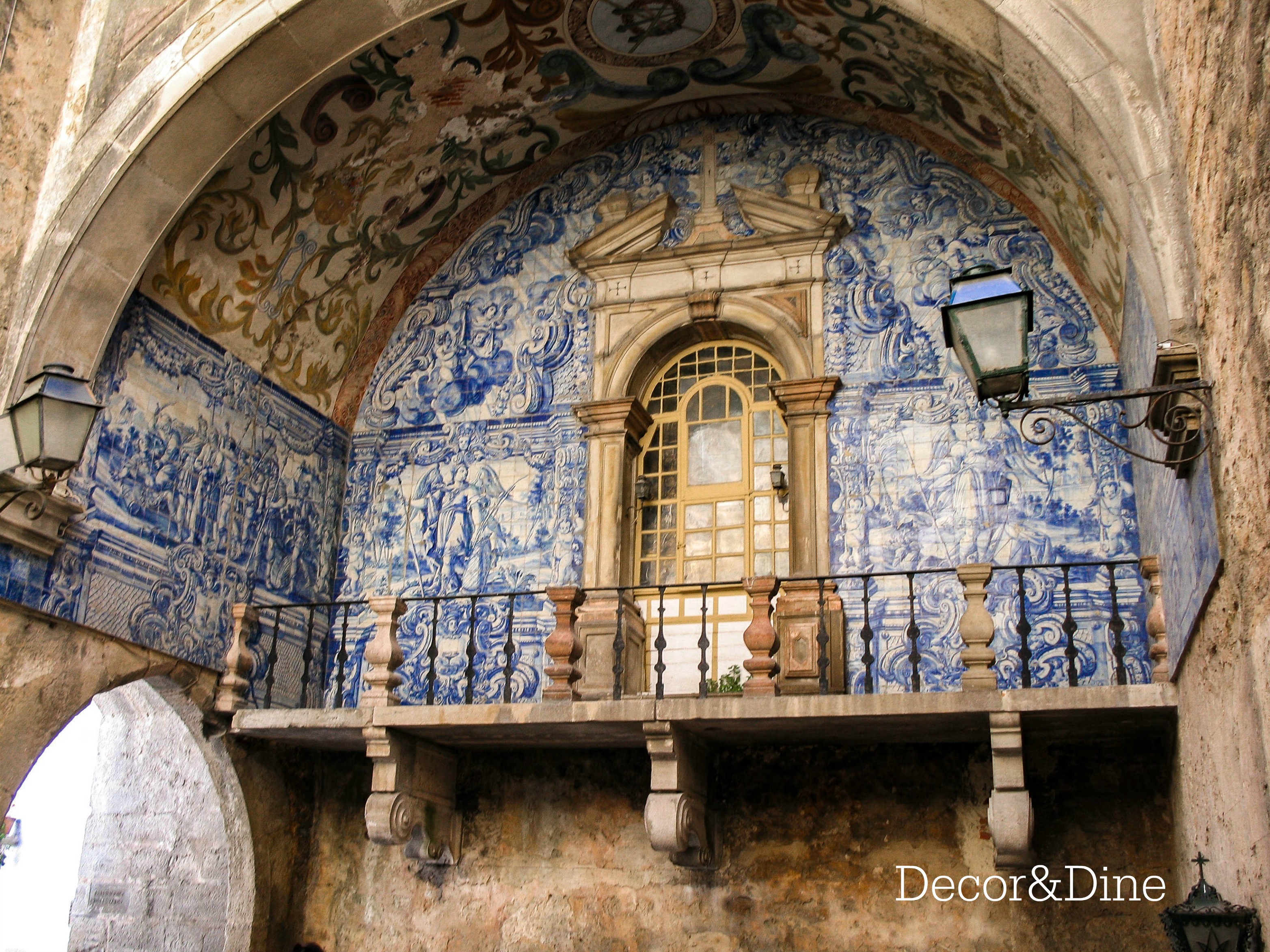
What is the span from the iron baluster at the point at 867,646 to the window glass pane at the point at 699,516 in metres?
1.39

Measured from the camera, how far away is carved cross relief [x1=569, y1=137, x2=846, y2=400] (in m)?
8.59

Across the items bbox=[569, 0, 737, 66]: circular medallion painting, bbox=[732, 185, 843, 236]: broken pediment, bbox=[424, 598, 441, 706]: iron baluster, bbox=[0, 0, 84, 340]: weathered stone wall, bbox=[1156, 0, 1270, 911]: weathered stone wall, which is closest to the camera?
bbox=[1156, 0, 1270, 911]: weathered stone wall

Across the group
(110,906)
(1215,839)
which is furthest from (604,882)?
(1215,839)

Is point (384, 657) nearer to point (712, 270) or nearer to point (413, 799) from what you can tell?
point (413, 799)

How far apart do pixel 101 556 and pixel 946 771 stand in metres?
4.81

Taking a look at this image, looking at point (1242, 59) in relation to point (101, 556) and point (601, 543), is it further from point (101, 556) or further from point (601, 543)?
point (101, 556)

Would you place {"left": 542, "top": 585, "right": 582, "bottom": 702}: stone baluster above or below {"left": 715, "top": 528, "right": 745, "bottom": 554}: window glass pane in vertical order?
below

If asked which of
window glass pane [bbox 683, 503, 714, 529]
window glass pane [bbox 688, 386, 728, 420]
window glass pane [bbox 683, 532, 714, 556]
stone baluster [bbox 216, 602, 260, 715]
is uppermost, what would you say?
window glass pane [bbox 688, 386, 728, 420]

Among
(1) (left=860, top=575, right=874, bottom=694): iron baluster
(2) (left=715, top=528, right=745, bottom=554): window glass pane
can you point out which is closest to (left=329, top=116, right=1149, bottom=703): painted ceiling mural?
(1) (left=860, top=575, right=874, bottom=694): iron baluster

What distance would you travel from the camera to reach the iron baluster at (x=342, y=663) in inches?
301

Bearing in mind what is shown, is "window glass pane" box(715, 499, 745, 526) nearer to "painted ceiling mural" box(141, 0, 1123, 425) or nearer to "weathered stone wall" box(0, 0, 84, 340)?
"painted ceiling mural" box(141, 0, 1123, 425)

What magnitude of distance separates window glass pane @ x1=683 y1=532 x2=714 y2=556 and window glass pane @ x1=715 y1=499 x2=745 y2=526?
107 millimetres

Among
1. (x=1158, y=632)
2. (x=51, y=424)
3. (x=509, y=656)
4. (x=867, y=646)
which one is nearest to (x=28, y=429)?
(x=51, y=424)

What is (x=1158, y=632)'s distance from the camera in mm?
6109
